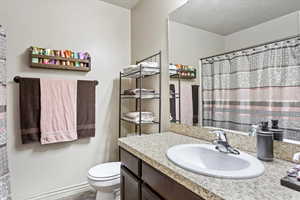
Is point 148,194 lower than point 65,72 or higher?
lower

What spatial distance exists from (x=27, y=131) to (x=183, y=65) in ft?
5.55

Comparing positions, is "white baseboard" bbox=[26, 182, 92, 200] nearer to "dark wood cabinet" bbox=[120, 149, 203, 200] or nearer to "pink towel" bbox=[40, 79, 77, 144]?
"pink towel" bbox=[40, 79, 77, 144]

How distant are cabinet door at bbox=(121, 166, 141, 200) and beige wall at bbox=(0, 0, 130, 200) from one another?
1.01 m

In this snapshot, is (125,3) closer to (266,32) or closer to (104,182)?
(266,32)

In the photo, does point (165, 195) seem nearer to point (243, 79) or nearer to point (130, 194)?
point (130, 194)

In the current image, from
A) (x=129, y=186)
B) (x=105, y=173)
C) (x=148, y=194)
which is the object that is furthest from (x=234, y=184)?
(x=105, y=173)

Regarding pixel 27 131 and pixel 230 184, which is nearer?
pixel 230 184

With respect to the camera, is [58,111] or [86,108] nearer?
[58,111]

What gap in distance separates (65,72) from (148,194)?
1.64 meters

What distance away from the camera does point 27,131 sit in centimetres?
165

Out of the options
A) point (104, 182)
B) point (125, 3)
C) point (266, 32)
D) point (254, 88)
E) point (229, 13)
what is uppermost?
point (125, 3)

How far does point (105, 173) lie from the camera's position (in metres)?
1.55

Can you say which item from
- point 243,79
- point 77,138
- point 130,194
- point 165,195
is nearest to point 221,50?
point 243,79

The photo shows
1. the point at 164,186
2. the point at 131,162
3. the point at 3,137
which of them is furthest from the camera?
the point at 3,137
